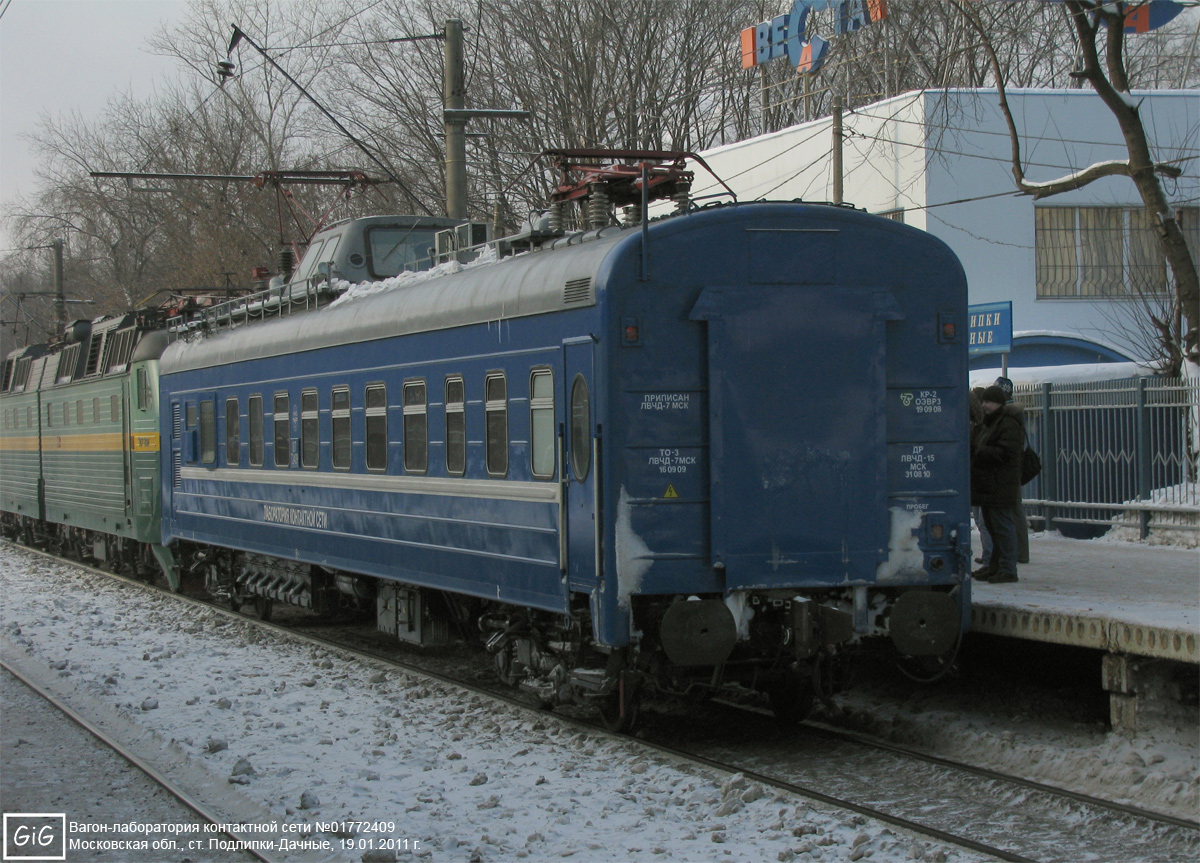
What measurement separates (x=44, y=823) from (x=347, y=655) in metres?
5.48

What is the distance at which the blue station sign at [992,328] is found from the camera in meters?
16.8

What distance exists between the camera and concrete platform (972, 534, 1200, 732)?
809 centimetres

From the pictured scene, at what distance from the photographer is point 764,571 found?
8.51 m

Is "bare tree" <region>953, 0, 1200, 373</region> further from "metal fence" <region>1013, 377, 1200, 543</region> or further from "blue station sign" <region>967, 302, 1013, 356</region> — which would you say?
"blue station sign" <region>967, 302, 1013, 356</region>

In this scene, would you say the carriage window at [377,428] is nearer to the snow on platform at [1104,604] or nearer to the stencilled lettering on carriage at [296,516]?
the stencilled lettering on carriage at [296,516]

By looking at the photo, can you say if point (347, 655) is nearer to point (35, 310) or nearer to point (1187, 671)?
point (1187, 671)

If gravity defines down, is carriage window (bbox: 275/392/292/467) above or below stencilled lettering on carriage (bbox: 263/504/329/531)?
above

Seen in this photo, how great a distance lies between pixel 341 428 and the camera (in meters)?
12.4

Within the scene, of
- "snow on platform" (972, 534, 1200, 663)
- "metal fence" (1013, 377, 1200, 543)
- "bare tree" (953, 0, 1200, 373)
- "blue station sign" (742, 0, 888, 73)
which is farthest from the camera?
"blue station sign" (742, 0, 888, 73)

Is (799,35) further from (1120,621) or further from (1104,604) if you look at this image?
(1120,621)

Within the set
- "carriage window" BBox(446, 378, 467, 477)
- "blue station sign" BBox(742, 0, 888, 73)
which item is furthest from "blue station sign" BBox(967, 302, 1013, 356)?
"blue station sign" BBox(742, 0, 888, 73)

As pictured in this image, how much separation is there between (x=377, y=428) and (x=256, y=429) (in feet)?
10.8

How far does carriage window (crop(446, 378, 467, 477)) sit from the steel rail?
9.70 ft

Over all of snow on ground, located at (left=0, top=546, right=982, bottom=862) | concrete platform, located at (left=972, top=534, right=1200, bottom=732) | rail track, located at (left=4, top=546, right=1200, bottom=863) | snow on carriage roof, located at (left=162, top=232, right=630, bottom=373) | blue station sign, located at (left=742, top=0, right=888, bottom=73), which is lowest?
rail track, located at (left=4, top=546, right=1200, bottom=863)
